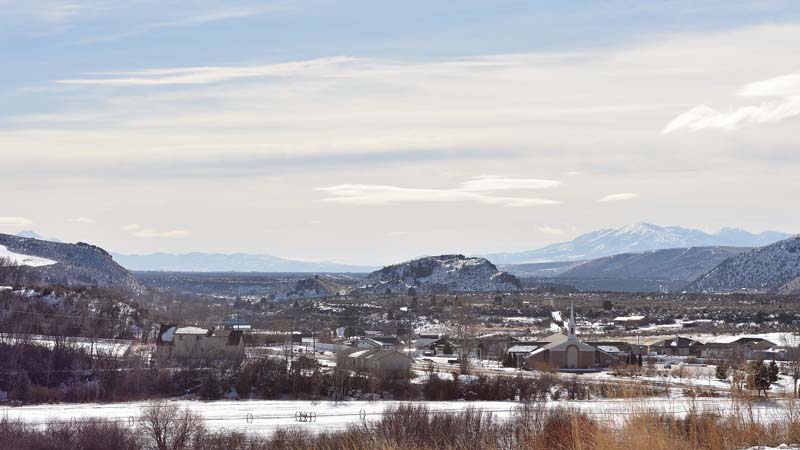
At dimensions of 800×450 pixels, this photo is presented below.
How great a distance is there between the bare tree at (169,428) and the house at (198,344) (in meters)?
32.0

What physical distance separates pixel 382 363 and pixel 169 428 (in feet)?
118

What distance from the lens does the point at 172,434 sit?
53062 mm

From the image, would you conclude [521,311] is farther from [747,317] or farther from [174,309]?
[174,309]

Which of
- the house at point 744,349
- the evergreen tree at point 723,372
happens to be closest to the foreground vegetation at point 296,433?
the evergreen tree at point 723,372

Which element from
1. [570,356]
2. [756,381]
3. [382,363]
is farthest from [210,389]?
[756,381]

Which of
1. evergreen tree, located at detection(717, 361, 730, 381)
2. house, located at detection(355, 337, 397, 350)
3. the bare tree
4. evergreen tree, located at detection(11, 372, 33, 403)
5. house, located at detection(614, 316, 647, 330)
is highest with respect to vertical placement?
house, located at detection(614, 316, 647, 330)

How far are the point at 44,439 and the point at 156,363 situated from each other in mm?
36812

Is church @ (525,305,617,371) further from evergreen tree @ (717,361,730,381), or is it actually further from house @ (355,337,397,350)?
evergreen tree @ (717,361,730,381)

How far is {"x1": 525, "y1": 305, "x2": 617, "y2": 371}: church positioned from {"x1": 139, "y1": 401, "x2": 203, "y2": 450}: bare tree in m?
49.1

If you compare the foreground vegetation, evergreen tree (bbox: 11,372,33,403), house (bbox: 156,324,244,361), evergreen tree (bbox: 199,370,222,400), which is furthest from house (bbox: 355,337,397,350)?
the foreground vegetation

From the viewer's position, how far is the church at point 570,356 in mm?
100113

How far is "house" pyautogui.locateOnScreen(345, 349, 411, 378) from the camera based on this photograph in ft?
279

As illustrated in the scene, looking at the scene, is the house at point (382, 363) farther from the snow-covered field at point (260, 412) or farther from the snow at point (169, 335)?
the snow at point (169, 335)

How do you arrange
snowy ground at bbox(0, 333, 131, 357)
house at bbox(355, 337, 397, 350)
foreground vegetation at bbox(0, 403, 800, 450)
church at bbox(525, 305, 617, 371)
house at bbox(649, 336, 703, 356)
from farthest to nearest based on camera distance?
house at bbox(649, 336, 703, 356)
house at bbox(355, 337, 397, 350)
church at bbox(525, 305, 617, 371)
snowy ground at bbox(0, 333, 131, 357)
foreground vegetation at bbox(0, 403, 800, 450)
